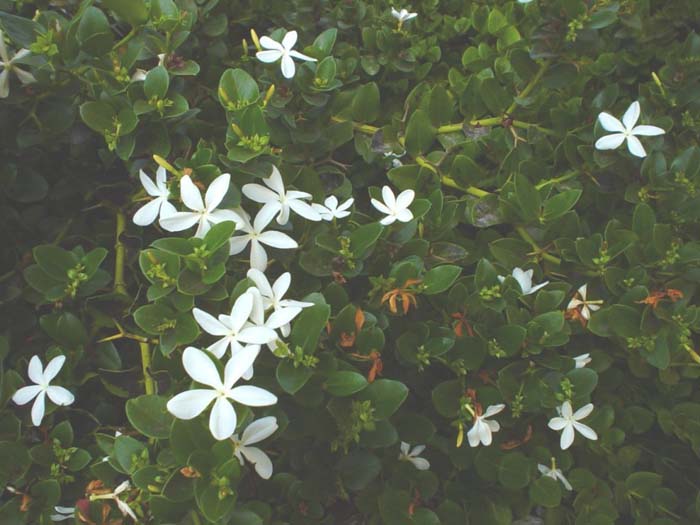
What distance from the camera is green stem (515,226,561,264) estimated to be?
1164 millimetres

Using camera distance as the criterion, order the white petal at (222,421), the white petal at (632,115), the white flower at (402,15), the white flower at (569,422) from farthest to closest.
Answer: the white flower at (402,15)
the white petal at (632,115)
the white flower at (569,422)
the white petal at (222,421)

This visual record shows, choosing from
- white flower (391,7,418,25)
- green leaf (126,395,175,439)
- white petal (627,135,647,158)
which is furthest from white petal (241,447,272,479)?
white flower (391,7,418,25)

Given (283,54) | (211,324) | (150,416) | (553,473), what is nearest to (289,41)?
(283,54)

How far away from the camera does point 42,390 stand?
977mm

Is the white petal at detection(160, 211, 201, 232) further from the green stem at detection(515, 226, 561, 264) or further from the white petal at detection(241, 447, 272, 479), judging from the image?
the green stem at detection(515, 226, 561, 264)

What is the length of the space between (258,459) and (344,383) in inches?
6.1

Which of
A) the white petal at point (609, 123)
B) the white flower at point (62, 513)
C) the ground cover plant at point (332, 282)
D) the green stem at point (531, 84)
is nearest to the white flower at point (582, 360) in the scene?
the ground cover plant at point (332, 282)

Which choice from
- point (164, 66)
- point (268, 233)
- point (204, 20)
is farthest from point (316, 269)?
point (204, 20)

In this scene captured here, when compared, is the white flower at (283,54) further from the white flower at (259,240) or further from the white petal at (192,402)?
the white petal at (192,402)

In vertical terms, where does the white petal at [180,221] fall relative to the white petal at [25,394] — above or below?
above

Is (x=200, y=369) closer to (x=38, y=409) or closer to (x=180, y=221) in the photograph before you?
(x=180, y=221)

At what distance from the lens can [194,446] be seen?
0.78 m

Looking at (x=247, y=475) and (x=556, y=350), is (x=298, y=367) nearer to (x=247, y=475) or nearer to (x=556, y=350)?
(x=247, y=475)

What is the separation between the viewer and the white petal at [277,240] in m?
0.91
